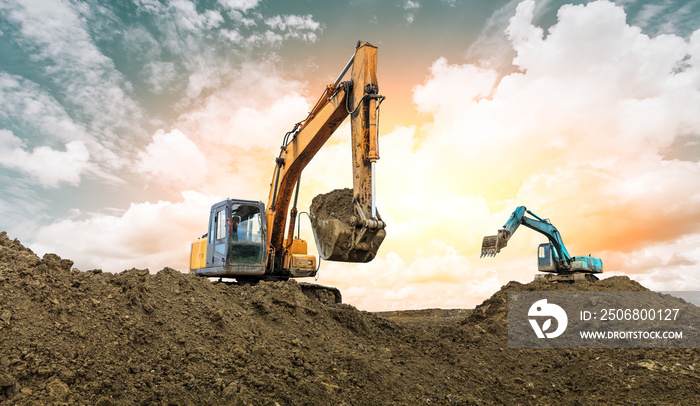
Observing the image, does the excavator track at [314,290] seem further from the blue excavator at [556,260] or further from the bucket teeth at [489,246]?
the blue excavator at [556,260]

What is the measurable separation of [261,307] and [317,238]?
5.25 ft

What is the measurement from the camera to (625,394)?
7066 mm

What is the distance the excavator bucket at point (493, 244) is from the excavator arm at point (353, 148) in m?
8.05

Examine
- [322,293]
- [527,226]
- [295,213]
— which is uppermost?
[527,226]

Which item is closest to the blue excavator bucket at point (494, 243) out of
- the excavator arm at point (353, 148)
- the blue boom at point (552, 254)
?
the blue boom at point (552, 254)

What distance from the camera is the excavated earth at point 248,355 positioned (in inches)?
183

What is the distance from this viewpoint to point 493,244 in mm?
15828

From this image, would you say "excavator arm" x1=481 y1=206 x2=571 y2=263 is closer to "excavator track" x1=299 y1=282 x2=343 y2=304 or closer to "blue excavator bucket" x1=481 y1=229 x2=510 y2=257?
"blue excavator bucket" x1=481 y1=229 x2=510 y2=257

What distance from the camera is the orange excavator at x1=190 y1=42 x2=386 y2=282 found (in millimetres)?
7406

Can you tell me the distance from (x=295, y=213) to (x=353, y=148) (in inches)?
131

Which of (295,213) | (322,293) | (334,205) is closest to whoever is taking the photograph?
(334,205)

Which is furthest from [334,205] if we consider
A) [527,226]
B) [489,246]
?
[527,226]

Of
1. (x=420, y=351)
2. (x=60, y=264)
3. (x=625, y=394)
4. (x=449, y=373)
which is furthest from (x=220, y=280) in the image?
(x=625, y=394)

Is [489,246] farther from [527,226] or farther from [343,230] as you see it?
[343,230]
